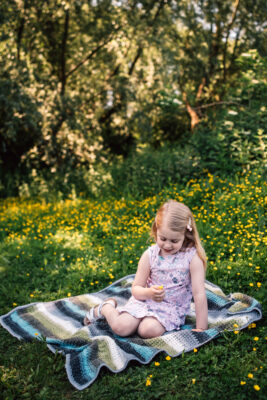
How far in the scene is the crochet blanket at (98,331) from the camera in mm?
2366

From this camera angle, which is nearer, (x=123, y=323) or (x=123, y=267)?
(x=123, y=323)

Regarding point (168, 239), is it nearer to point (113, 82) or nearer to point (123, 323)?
point (123, 323)

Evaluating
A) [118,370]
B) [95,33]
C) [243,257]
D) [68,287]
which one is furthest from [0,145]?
[118,370]

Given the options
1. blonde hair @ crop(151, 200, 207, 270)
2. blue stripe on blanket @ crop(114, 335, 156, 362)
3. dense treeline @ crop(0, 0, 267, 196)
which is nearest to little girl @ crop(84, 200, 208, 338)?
blonde hair @ crop(151, 200, 207, 270)

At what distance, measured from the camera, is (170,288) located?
2.79 metres

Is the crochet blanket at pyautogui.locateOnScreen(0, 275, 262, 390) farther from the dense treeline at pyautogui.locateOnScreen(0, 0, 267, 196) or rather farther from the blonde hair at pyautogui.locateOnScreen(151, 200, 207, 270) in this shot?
the dense treeline at pyautogui.locateOnScreen(0, 0, 267, 196)

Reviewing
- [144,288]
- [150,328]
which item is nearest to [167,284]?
[144,288]

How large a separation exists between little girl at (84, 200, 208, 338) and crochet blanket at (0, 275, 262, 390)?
9cm

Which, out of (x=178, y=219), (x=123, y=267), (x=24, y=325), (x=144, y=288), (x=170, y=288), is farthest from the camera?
(x=123, y=267)

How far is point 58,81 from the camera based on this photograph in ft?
25.1

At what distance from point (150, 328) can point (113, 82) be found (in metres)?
6.11

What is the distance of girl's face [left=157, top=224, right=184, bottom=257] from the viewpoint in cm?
256

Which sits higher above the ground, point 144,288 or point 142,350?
point 144,288

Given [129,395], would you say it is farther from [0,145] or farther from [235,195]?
[0,145]
